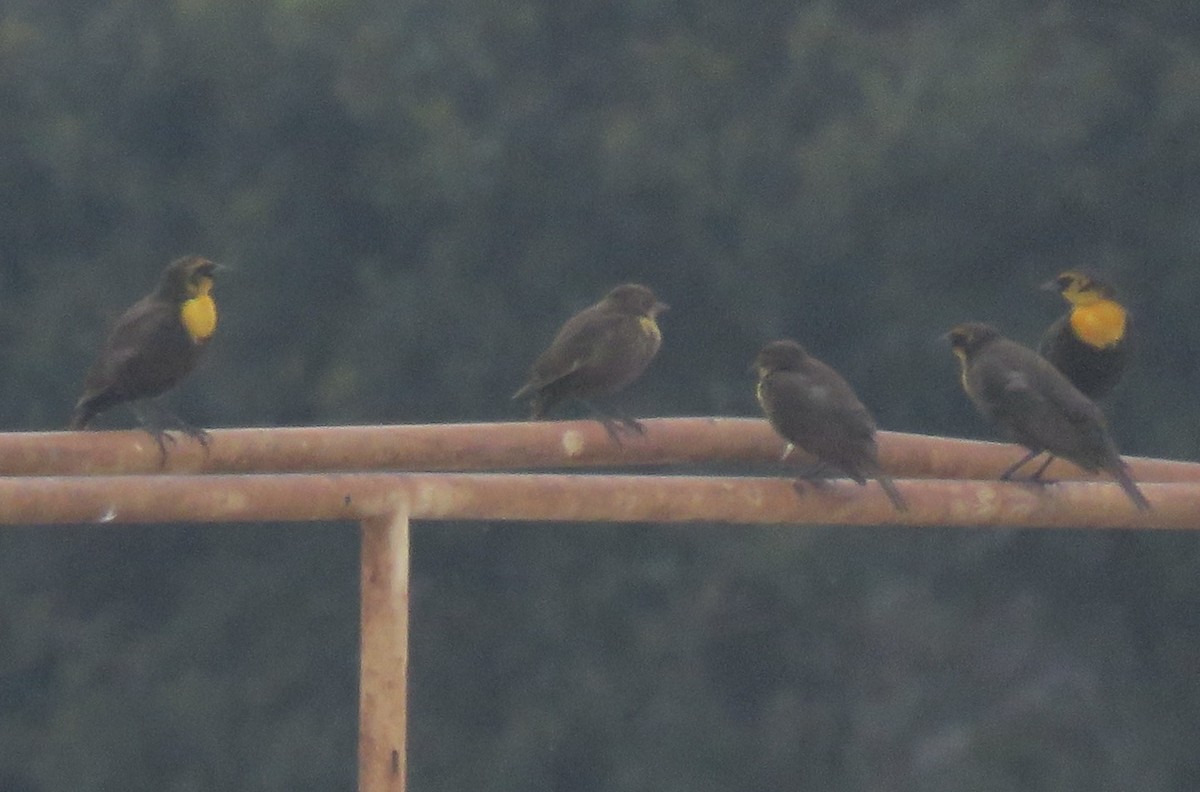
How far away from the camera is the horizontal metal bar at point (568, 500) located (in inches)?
176

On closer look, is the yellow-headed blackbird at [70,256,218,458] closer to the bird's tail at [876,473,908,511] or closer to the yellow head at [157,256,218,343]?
the yellow head at [157,256,218,343]

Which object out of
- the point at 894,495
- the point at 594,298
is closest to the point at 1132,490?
the point at 894,495

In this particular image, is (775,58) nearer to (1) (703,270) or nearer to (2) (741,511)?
(1) (703,270)

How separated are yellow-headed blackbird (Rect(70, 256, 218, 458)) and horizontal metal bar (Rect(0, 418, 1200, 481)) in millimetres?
1045

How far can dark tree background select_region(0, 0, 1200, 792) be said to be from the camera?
19234 millimetres

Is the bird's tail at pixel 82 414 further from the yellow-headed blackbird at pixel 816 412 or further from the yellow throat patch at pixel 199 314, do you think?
the yellow-headed blackbird at pixel 816 412

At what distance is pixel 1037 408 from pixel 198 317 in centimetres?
220

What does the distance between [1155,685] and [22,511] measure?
15.8 m

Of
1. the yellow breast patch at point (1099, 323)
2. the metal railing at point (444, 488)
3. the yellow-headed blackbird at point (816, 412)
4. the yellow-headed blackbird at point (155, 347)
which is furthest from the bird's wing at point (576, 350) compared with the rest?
the yellow breast patch at point (1099, 323)

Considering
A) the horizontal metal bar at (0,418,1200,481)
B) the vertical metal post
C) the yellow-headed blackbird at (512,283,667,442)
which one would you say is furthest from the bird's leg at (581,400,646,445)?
the vertical metal post

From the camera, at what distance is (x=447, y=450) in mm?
5754

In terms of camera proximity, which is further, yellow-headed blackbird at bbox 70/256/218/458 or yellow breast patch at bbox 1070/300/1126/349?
yellow breast patch at bbox 1070/300/1126/349

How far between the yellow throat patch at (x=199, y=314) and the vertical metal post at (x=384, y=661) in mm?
2460

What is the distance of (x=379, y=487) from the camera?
4.58m
